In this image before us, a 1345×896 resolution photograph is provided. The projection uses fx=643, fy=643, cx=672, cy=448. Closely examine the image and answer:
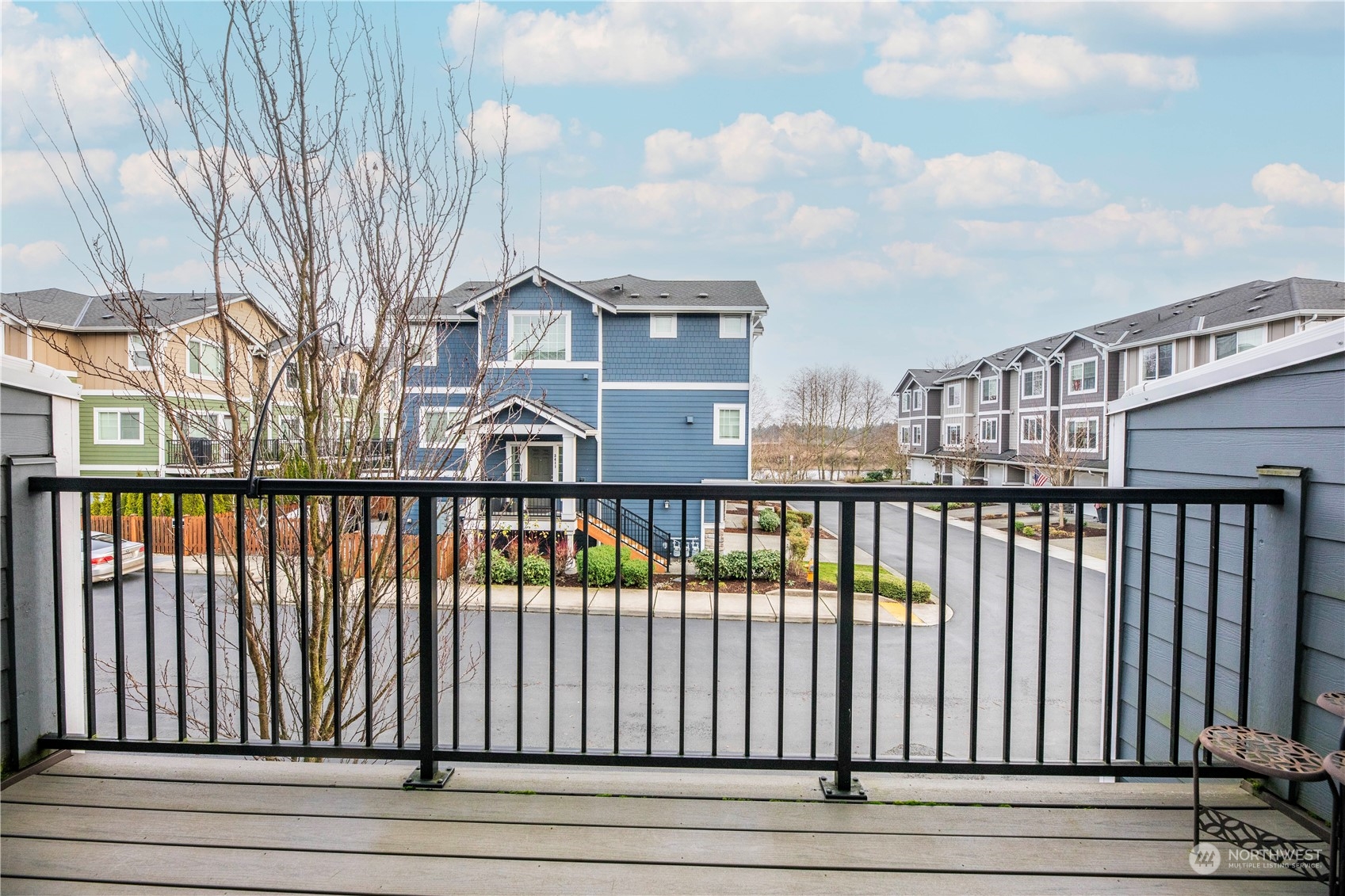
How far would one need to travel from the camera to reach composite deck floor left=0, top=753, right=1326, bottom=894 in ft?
4.65

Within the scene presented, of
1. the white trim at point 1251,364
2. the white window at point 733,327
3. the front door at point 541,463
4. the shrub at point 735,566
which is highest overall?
the white window at point 733,327

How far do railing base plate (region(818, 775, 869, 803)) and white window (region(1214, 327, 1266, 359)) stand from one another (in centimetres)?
1735

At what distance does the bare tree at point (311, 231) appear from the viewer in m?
2.70

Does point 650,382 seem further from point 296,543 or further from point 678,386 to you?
point 296,543

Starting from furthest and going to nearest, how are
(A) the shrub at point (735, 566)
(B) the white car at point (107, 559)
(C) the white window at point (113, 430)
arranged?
(C) the white window at point (113, 430), (A) the shrub at point (735, 566), (B) the white car at point (107, 559)

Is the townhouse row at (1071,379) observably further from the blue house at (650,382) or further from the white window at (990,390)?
the blue house at (650,382)

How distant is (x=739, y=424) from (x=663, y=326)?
8.17 feet

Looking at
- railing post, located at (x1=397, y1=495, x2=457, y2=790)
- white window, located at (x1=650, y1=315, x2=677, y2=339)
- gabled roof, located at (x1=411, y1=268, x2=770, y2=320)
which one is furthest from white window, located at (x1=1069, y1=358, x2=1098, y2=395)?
railing post, located at (x1=397, y1=495, x2=457, y2=790)

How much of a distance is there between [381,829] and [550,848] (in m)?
0.44

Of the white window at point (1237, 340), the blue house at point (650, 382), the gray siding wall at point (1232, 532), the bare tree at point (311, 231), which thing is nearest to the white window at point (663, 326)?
the blue house at point (650, 382)

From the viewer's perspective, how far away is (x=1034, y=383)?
22219 millimetres

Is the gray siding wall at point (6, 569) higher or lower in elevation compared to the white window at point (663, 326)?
lower

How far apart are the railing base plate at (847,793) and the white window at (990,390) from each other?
85.5ft

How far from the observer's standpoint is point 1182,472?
2166mm
